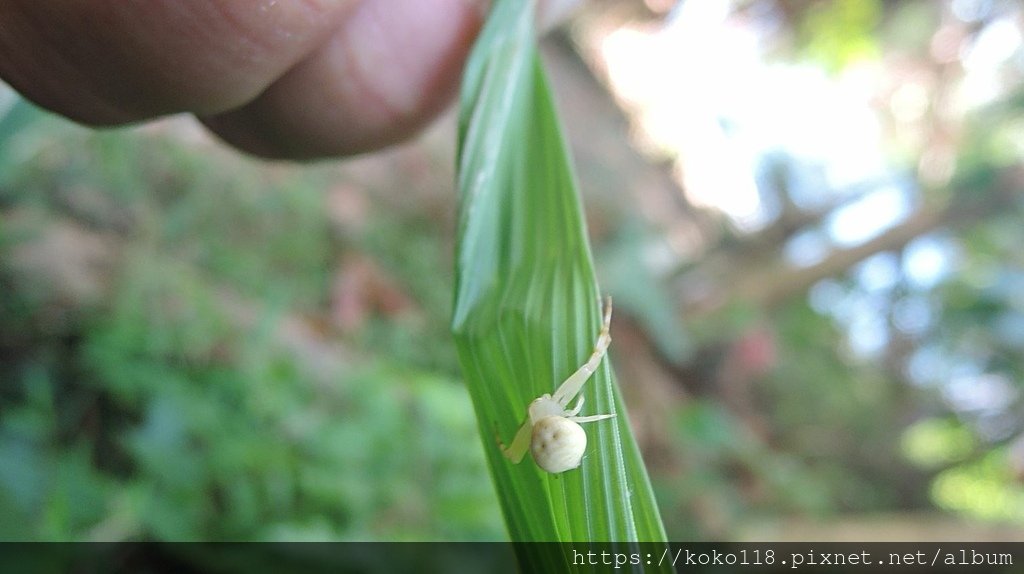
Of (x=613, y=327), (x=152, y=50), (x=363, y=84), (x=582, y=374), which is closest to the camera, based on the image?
(x=582, y=374)

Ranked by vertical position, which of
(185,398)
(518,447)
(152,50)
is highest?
(152,50)

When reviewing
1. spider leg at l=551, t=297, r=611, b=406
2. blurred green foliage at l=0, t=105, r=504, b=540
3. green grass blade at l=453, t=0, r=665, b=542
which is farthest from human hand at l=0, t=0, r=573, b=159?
blurred green foliage at l=0, t=105, r=504, b=540

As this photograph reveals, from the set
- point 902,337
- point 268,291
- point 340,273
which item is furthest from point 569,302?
point 902,337

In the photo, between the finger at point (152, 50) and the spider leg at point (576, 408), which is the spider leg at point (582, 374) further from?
the finger at point (152, 50)

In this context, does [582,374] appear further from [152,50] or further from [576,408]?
[152,50]

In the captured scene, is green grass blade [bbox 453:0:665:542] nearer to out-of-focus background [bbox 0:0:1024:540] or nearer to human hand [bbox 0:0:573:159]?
human hand [bbox 0:0:573:159]

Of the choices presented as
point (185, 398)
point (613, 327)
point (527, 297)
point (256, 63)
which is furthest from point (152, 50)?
point (613, 327)

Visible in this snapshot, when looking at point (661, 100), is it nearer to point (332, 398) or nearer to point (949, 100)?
point (949, 100)

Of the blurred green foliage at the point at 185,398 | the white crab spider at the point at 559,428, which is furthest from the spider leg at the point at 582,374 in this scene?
the blurred green foliage at the point at 185,398
